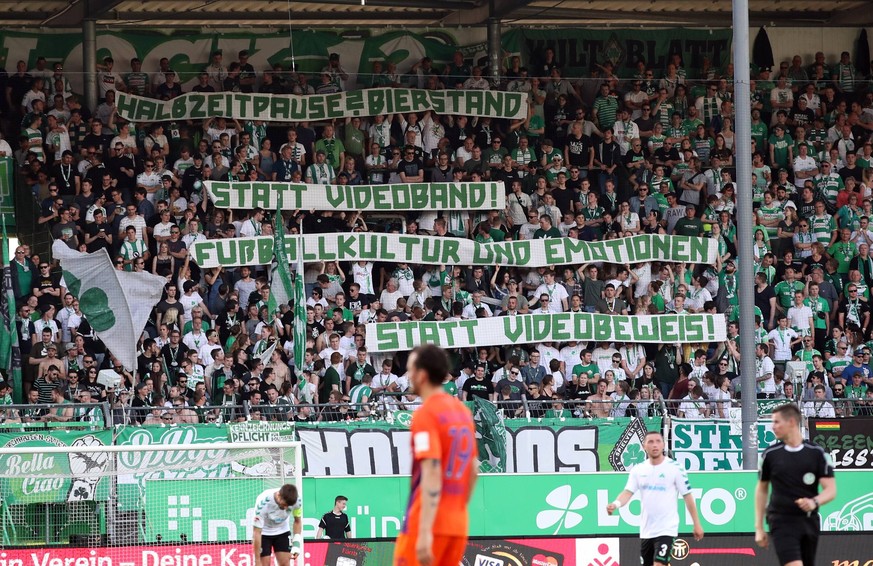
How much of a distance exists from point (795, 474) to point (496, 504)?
6.39 meters

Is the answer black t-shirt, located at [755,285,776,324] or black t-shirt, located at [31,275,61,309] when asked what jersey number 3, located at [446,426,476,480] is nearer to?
black t-shirt, located at [31,275,61,309]

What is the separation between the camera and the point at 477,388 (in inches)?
819

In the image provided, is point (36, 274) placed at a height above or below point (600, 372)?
above

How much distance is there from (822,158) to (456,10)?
8.07 metres

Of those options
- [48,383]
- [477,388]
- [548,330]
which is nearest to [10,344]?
[48,383]

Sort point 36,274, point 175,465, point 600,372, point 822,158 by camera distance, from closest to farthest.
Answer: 1. point 175,465
2. point 36,274
3. point 600,372
4. point 822,158

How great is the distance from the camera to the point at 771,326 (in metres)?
23.1

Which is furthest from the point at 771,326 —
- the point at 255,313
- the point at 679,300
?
the point at 255,313

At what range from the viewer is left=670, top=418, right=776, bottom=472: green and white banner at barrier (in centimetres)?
1855

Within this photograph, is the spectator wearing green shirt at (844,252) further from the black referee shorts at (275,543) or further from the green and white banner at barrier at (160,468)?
the black referee shorts at (275,543)

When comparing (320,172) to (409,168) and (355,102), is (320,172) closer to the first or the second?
(409,168)

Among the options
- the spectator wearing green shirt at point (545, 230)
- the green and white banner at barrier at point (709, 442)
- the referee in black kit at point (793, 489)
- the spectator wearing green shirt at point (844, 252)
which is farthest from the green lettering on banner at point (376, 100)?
the referee in black kit at point (793, 489)

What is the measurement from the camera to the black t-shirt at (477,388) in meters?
20.8

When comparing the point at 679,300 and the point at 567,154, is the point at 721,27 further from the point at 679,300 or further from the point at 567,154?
the point at 679,300
